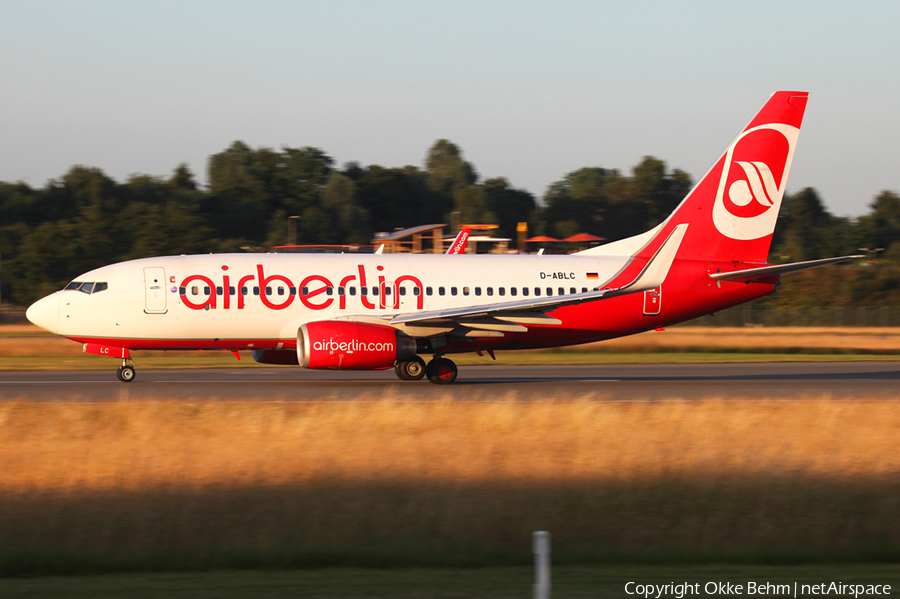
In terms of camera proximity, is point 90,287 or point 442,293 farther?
point 442,293

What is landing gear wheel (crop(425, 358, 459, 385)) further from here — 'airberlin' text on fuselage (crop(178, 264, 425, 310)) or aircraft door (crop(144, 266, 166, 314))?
aircraft door (crop(144, 266, 166, 314))

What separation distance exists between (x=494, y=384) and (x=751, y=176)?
1021 cm

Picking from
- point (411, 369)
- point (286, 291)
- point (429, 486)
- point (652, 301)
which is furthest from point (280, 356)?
point (429, 486)

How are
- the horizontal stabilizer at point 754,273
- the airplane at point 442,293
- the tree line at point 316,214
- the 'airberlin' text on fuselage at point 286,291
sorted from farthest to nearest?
the tree line at point 316,214, the horizontal stabilizer at point 754,273, the 'airberlin' text on fuselage at point 286,291, the airplane at point 442,293

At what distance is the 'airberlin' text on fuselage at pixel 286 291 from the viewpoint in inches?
940

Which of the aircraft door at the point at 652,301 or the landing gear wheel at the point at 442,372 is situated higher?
the aircraft door at the point at 652,301

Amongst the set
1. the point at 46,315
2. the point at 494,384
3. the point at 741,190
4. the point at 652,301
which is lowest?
the point at 494,384

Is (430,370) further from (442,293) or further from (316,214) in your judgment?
(316,214)

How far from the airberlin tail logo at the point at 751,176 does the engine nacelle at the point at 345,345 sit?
11041 millimetres

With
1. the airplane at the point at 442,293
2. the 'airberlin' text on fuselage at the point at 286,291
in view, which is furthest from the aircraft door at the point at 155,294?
the 'airberlin' text on fuselage at the point at 286,291

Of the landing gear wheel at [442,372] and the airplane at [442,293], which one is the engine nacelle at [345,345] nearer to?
the airplane at [442,293]

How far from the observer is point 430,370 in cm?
2500

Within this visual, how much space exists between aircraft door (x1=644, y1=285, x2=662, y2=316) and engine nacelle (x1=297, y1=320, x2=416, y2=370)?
7618mm

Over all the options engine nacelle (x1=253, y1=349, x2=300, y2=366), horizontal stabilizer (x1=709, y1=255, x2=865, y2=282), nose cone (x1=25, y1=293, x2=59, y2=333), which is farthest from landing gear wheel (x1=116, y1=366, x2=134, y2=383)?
horizontal stabilizer (x1=709, y1=255, x2=865, y2=282)
